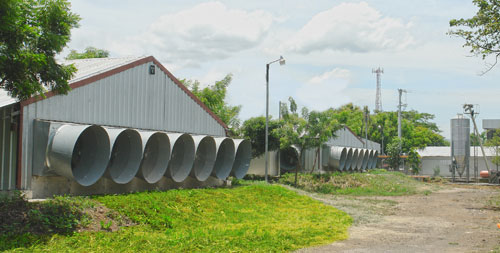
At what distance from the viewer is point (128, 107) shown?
17.1 meters

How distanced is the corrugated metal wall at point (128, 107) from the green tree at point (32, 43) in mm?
2406

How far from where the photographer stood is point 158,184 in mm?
18438

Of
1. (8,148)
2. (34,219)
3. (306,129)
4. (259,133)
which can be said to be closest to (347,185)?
(306,129)

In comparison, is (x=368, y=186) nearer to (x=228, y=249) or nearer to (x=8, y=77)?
(x=228, y=249)

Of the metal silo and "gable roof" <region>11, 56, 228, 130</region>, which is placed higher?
"gable roof" <region>11, 56, 228, 130</region>

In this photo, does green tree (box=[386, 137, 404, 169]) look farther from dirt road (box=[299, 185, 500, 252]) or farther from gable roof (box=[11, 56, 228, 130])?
gable roof (box=[11, 56, 228, 130])

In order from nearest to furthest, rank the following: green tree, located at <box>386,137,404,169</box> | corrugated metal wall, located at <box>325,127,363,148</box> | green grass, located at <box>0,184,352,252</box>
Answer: green grass, located at <box>0,184,352,252</box> < corrugated metal wall, located at <box>325,127,363,148</box> < green tree, located at <box>386,137,404,169</box>

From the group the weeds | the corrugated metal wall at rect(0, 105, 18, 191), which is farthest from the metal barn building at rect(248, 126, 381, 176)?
the weeds

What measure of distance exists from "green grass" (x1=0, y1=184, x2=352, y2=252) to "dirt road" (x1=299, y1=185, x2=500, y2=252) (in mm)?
720

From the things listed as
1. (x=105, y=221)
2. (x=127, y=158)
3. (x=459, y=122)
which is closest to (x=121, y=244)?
(x=105, y=221)

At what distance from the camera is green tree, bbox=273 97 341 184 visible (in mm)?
29078

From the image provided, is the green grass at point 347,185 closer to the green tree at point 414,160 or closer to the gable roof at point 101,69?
the gable roof at point 101,69

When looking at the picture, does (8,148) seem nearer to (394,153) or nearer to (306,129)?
(306,129)

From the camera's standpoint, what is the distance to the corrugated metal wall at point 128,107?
13.6 metres
